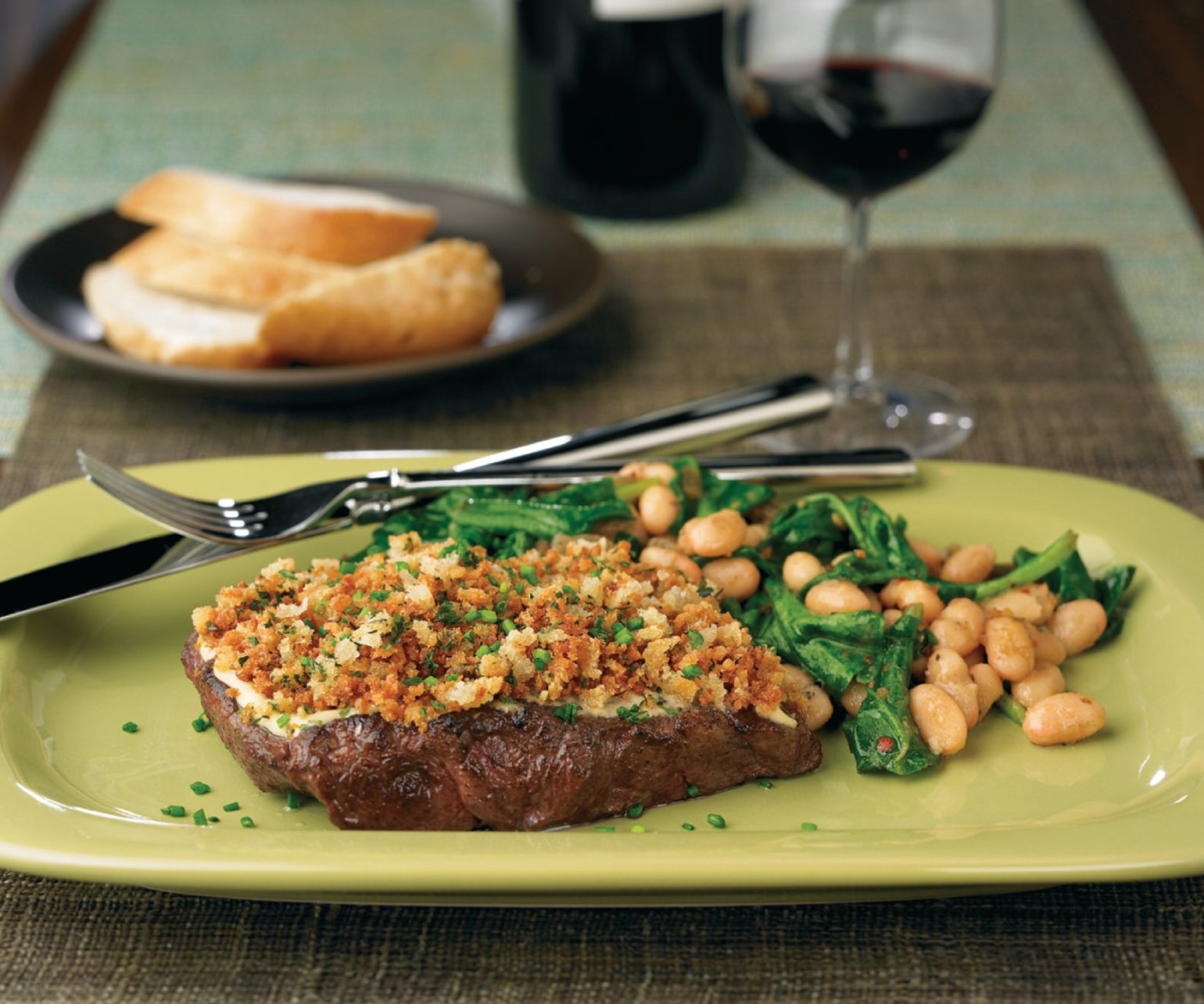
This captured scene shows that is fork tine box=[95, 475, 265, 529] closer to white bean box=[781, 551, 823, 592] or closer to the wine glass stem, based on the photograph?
white bean box=[781, 551, 823, 592]

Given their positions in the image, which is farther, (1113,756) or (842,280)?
(842,280)

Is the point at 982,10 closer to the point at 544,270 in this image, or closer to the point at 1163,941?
the point at 544,270

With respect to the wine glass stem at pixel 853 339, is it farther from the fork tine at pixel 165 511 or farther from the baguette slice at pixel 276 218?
the fork tine at pixel 165 511

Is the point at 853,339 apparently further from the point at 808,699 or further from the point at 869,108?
the point at 808,699

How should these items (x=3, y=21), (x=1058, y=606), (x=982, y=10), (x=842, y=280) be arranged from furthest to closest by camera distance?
(x=3, y=21) → (x=842, y=280) → (x=982, y=10) → (x=1058, y=606)

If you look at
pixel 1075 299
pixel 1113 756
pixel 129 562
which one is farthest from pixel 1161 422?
pixel 129 562

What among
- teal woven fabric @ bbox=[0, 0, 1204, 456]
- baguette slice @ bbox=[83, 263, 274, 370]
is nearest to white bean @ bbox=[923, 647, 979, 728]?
teal woven fabric @ bbox=[0, 0, 1204, 456]
